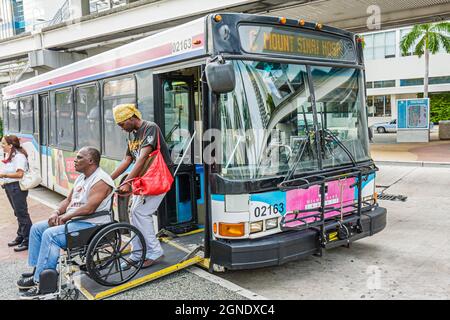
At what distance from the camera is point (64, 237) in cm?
439

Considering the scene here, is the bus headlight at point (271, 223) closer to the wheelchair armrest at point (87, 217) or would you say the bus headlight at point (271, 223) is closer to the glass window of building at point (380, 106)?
the wheelchair armrest at point (87, 217)

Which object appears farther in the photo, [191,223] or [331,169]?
[191,223]

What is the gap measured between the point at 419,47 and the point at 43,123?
2796cm

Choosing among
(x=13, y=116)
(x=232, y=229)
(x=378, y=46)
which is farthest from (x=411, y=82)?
(x=232, y=229)

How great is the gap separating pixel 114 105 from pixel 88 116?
3.79 ft

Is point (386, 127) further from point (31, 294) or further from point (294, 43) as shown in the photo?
point (31, 294)

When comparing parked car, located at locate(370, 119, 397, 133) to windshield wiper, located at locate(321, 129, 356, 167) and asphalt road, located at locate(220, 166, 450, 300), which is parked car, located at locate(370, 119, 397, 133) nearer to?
asphalt road, located at locate(220, 166, 450, 300)

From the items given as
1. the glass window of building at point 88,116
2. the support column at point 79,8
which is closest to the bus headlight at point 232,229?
the glass window of building at point 88,116

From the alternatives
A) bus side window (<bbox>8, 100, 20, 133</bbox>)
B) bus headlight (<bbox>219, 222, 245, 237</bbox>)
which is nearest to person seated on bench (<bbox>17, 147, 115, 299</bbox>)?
bus headlight (<bbox>219, 222, 245, 237</bbox>)

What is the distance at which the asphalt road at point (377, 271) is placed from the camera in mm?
4602

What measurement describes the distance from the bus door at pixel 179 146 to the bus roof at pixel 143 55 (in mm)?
401
